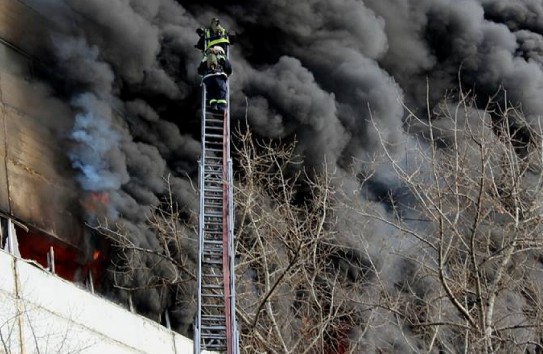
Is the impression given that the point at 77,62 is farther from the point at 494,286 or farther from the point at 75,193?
the point at 494,286

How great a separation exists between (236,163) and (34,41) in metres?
4.32

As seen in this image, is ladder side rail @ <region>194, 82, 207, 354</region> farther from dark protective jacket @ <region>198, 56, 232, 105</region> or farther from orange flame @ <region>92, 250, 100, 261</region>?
orange flame @ <region>92, 250, 100, 261</region>

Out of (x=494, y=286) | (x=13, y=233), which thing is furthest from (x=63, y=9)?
(x=494, y=286)

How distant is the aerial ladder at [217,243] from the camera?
5.95 meters

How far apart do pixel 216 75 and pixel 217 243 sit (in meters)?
2.19

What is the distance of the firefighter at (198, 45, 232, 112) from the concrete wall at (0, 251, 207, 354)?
277 centimetres

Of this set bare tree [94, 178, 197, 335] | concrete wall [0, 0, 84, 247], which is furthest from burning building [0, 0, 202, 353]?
bare tree [94, 178, 197, 335]

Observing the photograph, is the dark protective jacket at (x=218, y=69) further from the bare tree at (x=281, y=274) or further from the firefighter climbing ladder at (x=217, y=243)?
the bare tree at (x=281, y=274)

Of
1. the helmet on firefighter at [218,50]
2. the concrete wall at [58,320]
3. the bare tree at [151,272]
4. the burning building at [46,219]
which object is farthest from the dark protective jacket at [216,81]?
the bare tree at [151,272]

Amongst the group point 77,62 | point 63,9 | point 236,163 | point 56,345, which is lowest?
point 56,345

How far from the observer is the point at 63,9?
43.7 feet

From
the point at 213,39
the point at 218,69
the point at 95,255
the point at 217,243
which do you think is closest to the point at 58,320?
the point at 217,243

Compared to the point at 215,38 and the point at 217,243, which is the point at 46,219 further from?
the point at 217,243

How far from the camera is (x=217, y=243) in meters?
6.64
